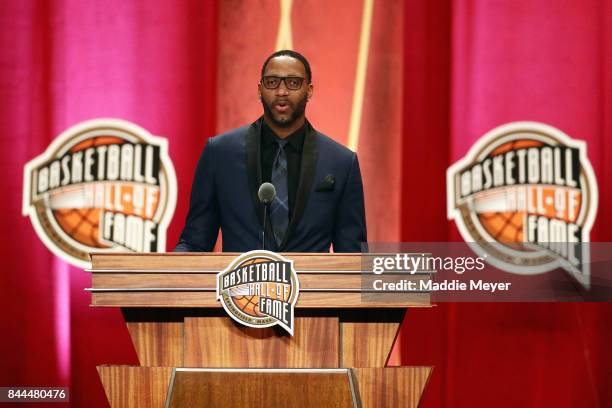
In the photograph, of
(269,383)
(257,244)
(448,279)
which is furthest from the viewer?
(448,279)

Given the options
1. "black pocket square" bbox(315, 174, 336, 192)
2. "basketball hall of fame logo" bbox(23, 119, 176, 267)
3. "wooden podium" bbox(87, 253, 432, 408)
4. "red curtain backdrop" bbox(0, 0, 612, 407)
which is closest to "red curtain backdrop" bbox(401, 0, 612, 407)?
"red curtain backdrop" bbox(0, 0, 612, 407)

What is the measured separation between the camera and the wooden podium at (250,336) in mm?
1789

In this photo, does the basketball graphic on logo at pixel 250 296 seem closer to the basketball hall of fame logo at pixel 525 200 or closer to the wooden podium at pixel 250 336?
the wooden podium at pixel 250 336

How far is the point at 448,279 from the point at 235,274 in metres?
1.61

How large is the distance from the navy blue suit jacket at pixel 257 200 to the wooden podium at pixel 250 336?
30 cm

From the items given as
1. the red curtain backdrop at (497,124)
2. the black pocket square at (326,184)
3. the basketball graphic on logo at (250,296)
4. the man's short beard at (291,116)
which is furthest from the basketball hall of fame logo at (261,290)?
the red curtain backdrop at (497,124)

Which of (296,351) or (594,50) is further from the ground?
(594,50)

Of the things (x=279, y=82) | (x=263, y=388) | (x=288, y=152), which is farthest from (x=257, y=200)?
(x=263, y=388)

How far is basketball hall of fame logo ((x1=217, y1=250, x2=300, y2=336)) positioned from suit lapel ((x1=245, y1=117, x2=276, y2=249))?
298mm

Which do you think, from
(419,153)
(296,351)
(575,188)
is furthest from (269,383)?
(575,188)

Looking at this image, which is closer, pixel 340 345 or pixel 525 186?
pixel 340 345

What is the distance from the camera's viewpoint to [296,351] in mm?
1838

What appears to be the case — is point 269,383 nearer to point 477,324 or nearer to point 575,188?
point 477,324

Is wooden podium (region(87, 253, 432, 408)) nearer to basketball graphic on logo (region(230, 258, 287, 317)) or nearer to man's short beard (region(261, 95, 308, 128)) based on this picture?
basketball graphic on logo (region(230, 258, 287, 317))
